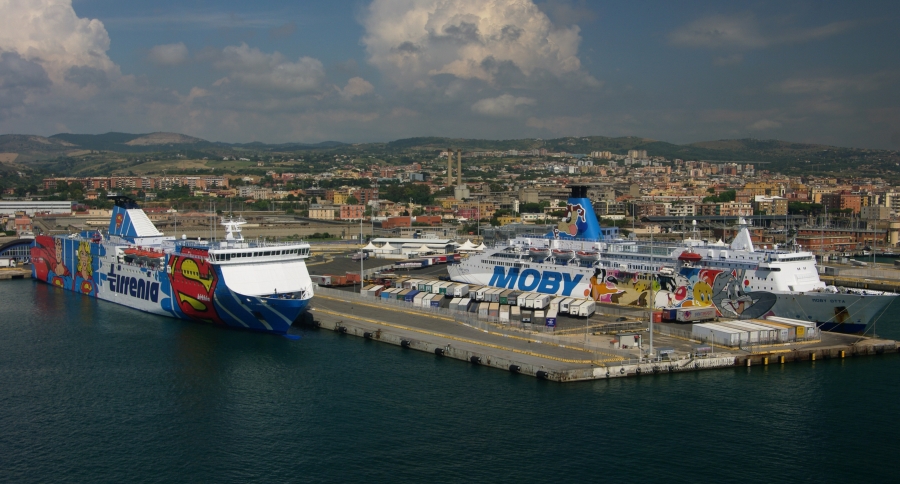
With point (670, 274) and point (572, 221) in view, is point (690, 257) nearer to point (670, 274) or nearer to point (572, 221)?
point (670, 274)

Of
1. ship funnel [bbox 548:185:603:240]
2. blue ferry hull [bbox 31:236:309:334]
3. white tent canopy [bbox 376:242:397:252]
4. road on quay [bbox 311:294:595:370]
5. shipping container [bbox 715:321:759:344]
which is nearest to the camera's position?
road on quay [bbox 311:294:595:370]

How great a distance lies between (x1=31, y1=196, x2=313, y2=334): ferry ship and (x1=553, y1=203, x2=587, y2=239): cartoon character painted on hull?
37.3ft

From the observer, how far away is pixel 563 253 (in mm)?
30062

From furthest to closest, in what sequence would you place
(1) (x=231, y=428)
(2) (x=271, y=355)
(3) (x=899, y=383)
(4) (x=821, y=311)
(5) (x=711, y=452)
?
(4) (x=821, y=311) < (2) (x=271, y=355) < (3) (x=899, y=383) < (1) (x=231, y=428) < (5) (x=711, y=452)

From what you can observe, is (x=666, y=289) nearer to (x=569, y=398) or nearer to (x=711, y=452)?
(x=569, y=398)

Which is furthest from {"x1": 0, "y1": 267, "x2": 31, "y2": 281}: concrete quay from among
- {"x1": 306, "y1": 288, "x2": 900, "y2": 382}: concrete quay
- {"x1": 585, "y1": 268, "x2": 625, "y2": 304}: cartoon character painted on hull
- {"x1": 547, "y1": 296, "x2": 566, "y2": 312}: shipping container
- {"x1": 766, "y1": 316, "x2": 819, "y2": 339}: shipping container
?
{"x1": 766, "y1": 316, "x2": 819, "y2": 339}: shipping container

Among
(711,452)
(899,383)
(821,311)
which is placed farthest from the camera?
(821,311)

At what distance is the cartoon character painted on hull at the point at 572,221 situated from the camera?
Result: 103 feet

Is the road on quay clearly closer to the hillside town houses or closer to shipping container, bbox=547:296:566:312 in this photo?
shipping container, bbox=547:296:566:312

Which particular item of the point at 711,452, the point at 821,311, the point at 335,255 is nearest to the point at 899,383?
the point at 821,311

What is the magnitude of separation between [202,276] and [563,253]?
13597mm

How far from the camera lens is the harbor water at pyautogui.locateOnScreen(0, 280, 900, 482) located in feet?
46.0

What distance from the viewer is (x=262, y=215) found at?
72.2 metres

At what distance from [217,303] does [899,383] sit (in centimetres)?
1904
